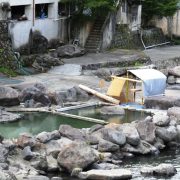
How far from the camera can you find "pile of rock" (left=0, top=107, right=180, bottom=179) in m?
20.1

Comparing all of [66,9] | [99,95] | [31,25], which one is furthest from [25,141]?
[66,9]

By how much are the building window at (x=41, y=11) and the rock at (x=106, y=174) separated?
69.6ft

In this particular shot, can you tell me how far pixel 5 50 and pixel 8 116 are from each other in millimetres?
9355

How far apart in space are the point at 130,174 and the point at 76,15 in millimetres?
22879

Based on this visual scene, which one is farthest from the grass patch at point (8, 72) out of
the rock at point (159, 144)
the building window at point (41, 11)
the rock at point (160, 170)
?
the rock at point (160, 170)

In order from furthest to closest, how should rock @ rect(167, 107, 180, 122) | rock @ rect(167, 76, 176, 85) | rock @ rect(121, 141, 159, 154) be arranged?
rock @ rect(167, 76, 176, 85)
rock @ rect(167, 107, 180, 122)
rock @ rect(121, 141, 159, 154)

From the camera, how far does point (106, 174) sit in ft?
64.1

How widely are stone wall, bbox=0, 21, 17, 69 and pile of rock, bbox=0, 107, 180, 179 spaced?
40.1ft

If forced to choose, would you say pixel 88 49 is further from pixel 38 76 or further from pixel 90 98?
pixel 90 98

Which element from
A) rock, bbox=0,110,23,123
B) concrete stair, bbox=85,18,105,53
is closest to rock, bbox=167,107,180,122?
rock, bbox=0,110,23,123

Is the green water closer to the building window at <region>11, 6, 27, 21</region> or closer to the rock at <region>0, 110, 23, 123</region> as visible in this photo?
the rock at <region>0, 110, 23, 123</region>

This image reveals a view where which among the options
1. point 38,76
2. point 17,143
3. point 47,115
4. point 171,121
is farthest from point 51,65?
point 17,143

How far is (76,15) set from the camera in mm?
41469

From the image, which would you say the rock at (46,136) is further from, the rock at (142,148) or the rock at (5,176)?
the rock at (5,176)
